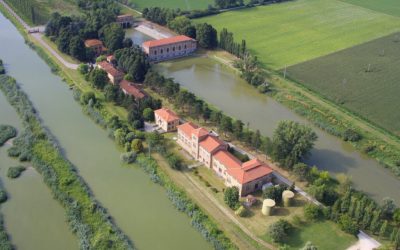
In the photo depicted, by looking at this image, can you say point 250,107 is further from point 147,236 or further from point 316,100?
point 147,236

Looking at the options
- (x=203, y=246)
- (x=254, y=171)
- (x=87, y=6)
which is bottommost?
(x=203, y=246)

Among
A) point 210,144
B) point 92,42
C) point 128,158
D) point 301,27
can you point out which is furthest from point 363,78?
point 92,42

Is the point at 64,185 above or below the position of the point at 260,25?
below

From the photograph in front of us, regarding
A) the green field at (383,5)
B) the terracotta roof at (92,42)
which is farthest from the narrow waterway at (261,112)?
the green field at (383,5)

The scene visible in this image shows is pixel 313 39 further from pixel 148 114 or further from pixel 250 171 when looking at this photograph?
pixel 250 171

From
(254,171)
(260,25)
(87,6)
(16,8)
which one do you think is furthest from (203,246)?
(16,8)

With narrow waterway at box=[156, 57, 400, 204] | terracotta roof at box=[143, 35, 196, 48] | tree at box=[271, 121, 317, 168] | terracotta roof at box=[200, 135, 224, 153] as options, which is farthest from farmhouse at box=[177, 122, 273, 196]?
terracotta roof at box=[143, 35, 196, 48]
